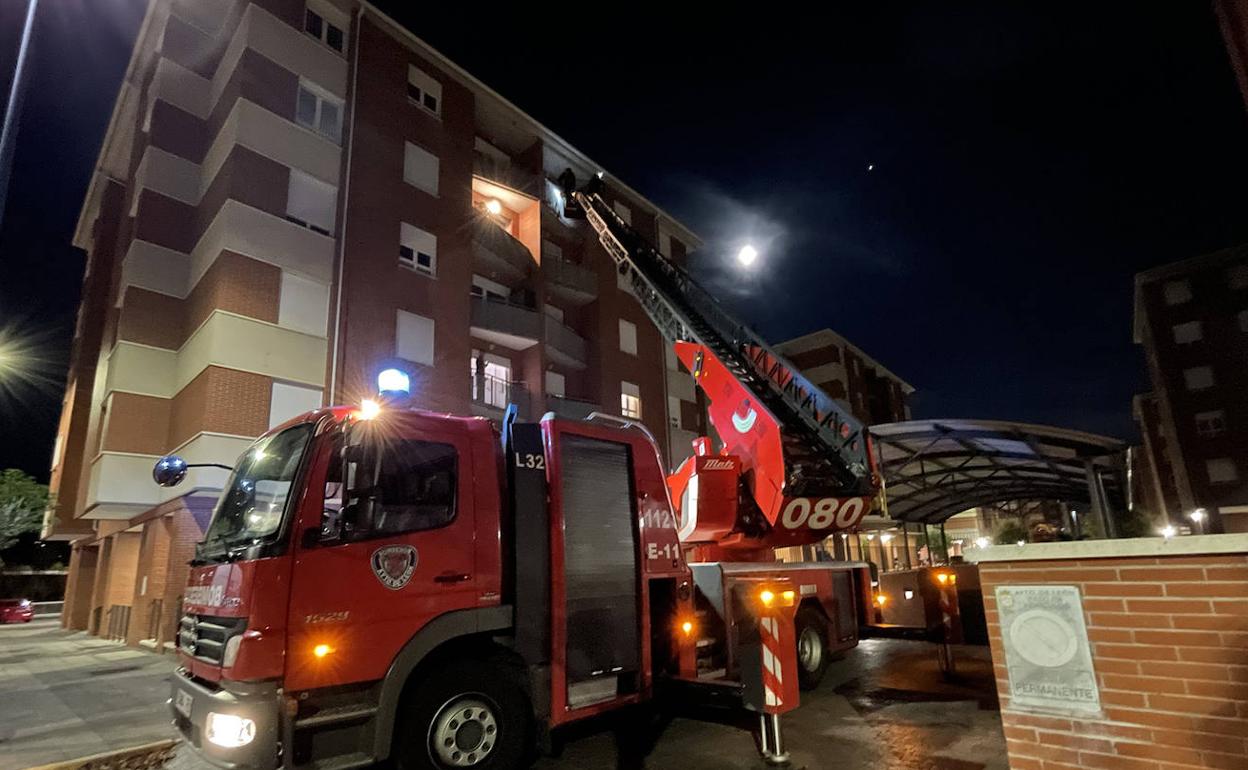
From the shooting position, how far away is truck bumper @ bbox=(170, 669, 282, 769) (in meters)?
3.90

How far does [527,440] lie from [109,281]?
23894 mm

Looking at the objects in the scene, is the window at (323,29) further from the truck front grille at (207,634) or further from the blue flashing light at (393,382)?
the truck front grille at (207,634)

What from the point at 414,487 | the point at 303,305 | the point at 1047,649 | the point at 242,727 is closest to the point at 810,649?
the point at 1047,649

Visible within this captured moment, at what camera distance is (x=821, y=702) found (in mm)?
7234

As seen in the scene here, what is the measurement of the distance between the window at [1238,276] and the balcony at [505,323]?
128 feet

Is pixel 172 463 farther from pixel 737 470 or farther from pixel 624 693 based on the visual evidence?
pixel 737 470

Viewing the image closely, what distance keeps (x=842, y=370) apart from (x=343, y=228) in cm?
3502

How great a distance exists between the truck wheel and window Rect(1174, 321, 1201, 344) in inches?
1625

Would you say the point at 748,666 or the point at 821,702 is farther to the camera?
the point at 821,702

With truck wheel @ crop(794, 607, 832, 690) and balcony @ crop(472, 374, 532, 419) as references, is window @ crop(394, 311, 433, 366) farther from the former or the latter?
truck wheel @ crop(794, 607, 832, 690)

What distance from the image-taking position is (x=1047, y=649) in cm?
314

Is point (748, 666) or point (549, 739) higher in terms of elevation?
point (748, 666)

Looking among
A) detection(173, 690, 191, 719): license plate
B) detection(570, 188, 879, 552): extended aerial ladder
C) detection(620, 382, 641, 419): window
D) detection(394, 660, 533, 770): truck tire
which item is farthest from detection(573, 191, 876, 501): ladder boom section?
detection(620, 382, 641, 419): window

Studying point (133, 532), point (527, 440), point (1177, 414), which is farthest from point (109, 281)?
point (1177, 414)
